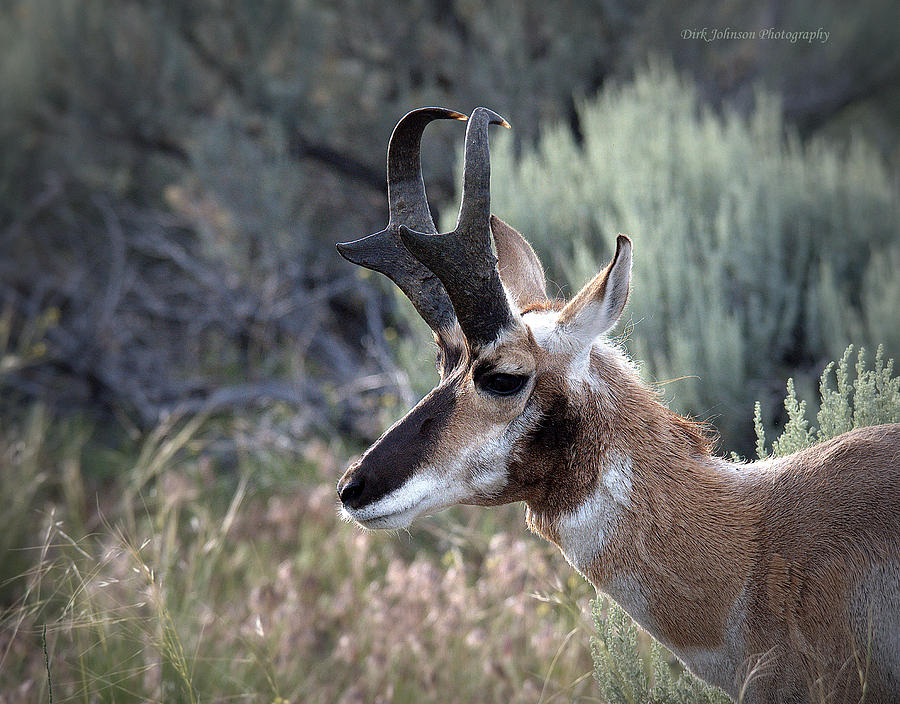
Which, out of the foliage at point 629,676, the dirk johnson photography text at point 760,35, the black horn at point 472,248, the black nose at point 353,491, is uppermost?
the black horn at point 472,248

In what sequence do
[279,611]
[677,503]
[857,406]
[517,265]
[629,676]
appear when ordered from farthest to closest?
[279,611] < [517,265] < [857,406] < [629,676] < [677,503]

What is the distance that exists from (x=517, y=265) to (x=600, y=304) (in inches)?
25.9

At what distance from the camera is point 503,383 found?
7.60 feet

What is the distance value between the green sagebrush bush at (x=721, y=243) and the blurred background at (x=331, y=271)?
0.07 ft

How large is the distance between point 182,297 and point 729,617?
269 inches

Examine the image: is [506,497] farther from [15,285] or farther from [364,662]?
[15,285]

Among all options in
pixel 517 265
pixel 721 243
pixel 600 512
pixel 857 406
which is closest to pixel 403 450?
pixel 600 512

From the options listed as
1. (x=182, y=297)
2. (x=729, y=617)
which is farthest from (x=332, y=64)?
(x=729, y=617)

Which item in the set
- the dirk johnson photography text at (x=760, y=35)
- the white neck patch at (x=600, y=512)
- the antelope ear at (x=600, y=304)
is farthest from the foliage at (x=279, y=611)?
the dirk johnson photography text at (x=760, y=35)

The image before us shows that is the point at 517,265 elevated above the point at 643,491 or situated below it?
above

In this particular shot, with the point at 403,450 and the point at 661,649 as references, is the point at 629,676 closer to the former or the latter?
the point at 661,649

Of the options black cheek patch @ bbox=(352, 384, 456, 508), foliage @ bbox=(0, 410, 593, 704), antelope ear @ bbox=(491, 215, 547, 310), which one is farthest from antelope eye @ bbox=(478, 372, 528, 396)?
foliage @ bbox=(0, 410, 593, 704)

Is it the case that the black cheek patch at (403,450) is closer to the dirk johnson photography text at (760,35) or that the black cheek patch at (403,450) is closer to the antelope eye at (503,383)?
the antelope eye at (503,383)

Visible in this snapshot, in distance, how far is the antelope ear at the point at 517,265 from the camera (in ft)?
9.20
